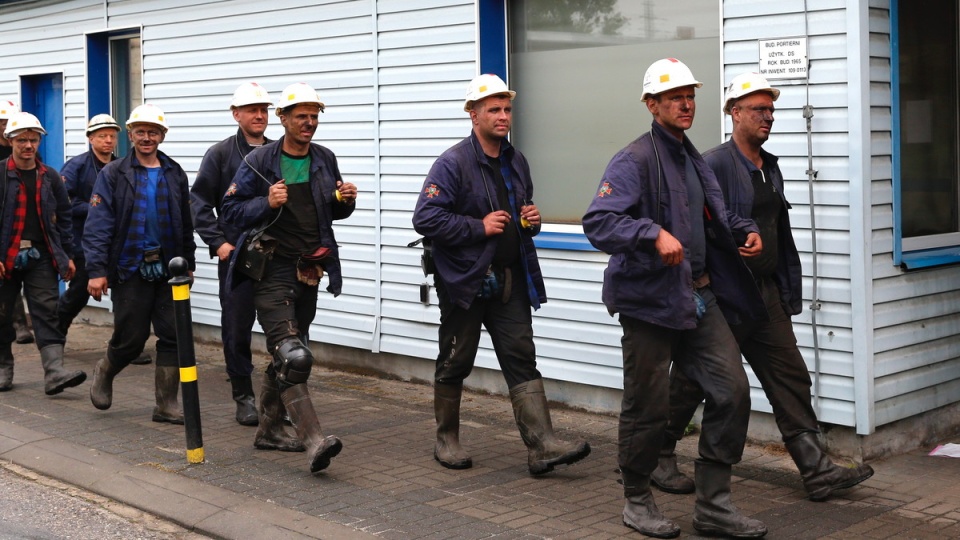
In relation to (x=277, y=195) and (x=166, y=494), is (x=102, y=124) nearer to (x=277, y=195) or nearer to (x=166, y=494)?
(x=277, y=195)

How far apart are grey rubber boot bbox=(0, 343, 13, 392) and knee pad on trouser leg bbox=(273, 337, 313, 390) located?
3.78m

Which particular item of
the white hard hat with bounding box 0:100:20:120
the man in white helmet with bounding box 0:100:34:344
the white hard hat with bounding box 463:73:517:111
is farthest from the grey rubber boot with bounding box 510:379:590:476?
the white hard hat with bounding box 0:100:20:120

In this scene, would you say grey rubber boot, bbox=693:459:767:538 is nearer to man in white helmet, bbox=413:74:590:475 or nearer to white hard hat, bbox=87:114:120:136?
man in white helmet, bbox=413:74:590:475

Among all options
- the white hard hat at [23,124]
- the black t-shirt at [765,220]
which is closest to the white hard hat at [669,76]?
the black t-shirt at [765,220]

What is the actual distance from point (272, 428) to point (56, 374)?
2678 millimetres

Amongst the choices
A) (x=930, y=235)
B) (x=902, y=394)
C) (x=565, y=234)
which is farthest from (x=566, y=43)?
(x=902, y=394)

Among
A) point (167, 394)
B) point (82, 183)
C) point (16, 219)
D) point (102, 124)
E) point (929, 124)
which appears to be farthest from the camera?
point (82, 183)

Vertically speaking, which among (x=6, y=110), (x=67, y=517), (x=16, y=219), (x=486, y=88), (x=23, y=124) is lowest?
(x=67, y=517)

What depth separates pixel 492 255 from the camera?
7211 mm

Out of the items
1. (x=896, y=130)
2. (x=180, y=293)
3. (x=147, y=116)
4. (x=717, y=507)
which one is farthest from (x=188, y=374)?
(x=896, y=130)

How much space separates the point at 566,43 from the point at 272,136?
338cm

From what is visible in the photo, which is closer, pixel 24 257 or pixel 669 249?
pixel 669 249

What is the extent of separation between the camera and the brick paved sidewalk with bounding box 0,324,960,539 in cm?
644

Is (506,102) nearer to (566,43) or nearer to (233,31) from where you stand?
(566,43)
